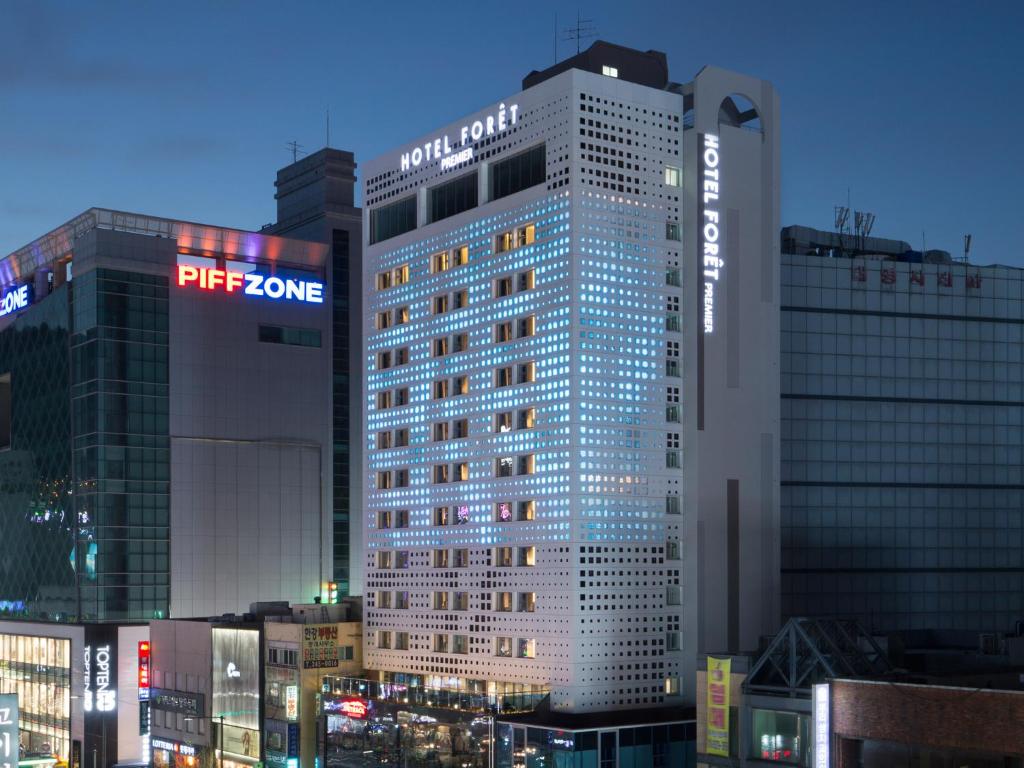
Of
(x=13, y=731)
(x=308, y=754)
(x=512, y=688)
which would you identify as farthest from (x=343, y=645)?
(x=13, y=731)

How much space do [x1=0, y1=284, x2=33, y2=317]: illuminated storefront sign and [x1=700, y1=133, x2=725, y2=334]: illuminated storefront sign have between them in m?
80.8

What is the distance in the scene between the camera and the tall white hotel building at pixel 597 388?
89688 mm

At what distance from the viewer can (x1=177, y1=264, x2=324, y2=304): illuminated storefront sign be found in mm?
137375

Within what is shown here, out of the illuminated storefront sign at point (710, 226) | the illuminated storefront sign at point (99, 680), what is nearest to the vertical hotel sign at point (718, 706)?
the illuminated storefront sign at point (710, 226)

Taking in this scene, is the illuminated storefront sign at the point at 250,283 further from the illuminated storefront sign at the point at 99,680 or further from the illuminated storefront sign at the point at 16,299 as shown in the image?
the illuminated storefront sign at the point at 99,680

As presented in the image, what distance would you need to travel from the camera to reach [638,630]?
9044cm

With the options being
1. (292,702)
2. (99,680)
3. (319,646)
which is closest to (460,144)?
(319,646)

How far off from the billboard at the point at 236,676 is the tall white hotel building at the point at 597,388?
1405 centimetres

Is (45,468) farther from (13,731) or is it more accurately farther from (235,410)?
(13,731)

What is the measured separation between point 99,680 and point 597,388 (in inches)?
2443

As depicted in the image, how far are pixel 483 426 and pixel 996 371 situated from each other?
47833 mm

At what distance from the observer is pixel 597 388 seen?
3538 inches

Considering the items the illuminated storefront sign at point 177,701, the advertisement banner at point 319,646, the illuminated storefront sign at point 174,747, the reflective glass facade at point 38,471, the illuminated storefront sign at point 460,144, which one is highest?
the illuminated storefront sign at point 460,144

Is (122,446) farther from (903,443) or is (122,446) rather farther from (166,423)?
(903,443)
